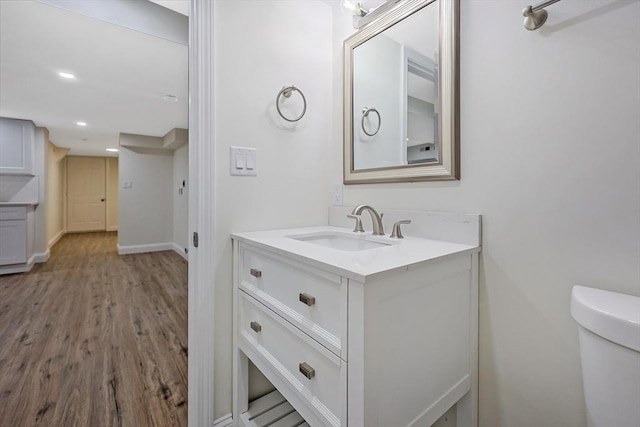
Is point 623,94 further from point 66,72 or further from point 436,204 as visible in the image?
point 66,72

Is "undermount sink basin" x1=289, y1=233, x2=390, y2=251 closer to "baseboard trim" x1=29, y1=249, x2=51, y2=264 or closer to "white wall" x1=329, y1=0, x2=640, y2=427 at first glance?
"white wall" x1=329, y1=0, x2=640, y2=427

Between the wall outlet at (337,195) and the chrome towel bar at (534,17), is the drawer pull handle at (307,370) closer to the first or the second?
the wall outlet at (337,195)

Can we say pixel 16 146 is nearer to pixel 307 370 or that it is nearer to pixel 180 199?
pixel 180 199

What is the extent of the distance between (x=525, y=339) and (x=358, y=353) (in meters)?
0.64

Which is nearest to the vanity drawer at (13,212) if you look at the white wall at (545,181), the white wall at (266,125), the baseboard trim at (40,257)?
the baseboard trim at (40,257)

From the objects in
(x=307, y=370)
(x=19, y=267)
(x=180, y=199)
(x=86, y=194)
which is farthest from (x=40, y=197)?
(x=307, y=370)

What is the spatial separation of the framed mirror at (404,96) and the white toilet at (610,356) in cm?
57

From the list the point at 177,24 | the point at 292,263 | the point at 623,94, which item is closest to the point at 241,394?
the point at 292,263

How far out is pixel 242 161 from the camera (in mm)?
1290

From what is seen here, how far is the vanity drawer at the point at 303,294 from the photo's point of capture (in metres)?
0.76

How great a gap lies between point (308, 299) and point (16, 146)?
5.56 meters

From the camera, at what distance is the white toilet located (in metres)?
0.59

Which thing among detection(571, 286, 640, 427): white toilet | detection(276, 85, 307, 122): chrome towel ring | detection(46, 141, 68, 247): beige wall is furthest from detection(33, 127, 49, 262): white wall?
detection(571, 286, 640, 427): white toilet

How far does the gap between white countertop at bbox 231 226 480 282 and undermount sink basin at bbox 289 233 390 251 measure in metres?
0.02
